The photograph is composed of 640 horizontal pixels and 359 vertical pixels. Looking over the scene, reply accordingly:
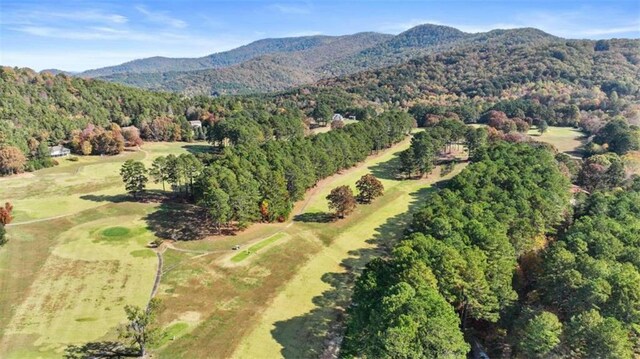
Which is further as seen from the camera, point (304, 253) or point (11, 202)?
point (11, 202)

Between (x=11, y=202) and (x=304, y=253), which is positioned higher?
(x=11, y=202)

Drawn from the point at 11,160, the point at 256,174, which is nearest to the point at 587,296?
the point at 256,174

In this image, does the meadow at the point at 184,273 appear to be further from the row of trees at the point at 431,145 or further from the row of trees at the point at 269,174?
the row of trees at the point at 431,145

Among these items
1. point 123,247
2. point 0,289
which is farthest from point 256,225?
point 0,289

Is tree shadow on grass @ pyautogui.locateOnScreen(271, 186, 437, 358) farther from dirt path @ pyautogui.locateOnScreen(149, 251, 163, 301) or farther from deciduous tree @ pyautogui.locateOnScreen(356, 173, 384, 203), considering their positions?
deciduous tree @ pyautogui.locateOnScreen(356, 173, 384, 203)

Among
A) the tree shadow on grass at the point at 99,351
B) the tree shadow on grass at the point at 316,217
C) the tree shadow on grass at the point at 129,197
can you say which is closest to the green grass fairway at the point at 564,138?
the tree shadow on grass at the point at 316,217

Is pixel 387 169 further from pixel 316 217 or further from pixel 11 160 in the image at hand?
pixel 11 160

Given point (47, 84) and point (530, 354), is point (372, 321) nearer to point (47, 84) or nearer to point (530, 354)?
point (530, 354)
